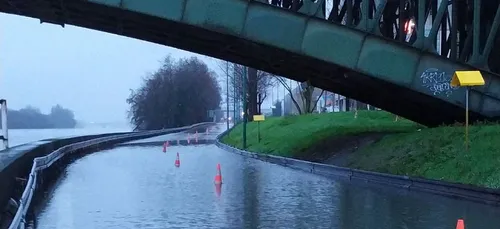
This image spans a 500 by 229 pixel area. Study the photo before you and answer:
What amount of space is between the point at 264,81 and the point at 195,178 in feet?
187

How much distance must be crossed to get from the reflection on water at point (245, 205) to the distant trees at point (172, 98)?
110991 mm

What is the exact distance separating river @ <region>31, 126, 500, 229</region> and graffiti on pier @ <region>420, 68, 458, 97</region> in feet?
14.4

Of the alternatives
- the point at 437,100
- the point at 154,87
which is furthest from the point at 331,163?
the point at 154,87

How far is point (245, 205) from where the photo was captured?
46.8 feet

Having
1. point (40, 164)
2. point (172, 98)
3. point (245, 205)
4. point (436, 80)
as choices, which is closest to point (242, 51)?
point (436, 80)

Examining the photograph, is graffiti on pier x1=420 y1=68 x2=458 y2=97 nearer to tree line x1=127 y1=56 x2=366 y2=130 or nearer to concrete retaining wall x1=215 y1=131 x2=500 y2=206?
concrete retaining wall x1=215 y1=131 x2=500 y2=206

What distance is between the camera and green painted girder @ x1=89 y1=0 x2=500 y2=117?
20797mm

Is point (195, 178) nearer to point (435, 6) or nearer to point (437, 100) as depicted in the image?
point (437, 100)

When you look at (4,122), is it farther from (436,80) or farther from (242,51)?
(436,80)

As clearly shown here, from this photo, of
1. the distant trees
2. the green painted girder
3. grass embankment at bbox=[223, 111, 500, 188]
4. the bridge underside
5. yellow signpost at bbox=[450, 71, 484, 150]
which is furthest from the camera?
the distant trees

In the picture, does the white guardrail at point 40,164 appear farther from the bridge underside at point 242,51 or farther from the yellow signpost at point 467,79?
the yellow signpost at point 467,79

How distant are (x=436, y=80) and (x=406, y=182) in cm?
461

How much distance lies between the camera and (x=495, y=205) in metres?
13.9

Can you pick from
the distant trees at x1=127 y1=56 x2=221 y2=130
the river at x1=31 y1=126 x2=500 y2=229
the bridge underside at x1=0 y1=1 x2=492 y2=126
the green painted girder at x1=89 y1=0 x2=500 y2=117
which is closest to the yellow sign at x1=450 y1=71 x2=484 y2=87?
the green painted girder at x1=89 y1=0 x2=500 y2=117
